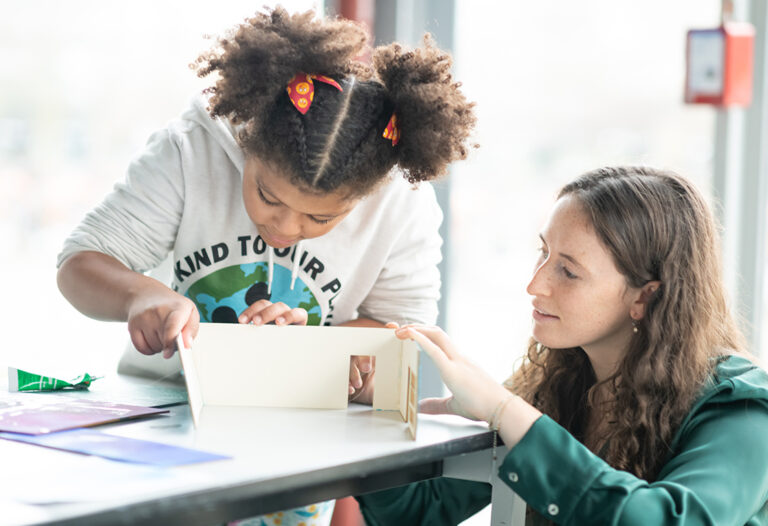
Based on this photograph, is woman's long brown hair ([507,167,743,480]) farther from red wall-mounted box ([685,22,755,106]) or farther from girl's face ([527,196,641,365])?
red wall-mounted box ([685,22,755,106])

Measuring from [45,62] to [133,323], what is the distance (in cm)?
116

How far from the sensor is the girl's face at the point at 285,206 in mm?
1165

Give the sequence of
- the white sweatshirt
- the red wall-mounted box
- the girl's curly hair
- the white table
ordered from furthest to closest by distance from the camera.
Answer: the red wall-mounted box < the white sweatshirt < the girl's curly hair < the white table

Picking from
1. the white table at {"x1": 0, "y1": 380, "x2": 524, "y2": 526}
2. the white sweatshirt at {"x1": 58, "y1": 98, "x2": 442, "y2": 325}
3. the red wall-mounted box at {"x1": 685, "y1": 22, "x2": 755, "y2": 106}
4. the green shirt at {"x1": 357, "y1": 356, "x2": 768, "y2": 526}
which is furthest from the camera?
the red wall-mounted box at {"x1": 685, "y1": 22, "x2": 755, "y2": 106}

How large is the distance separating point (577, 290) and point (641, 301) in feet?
0.34

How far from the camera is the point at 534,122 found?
2.61 m

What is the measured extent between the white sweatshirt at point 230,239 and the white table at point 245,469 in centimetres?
32

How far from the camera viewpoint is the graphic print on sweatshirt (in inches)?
54.3

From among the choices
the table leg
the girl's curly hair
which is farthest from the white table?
the girl's curly hair

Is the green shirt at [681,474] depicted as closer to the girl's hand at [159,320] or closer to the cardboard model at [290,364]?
the cardboard model at [290,364]

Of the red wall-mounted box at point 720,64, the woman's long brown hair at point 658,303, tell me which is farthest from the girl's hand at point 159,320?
the red wall-mounted box at point 720,64

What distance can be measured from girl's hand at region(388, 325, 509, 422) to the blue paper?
1.04 ft

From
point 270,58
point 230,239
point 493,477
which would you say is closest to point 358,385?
point 493,477

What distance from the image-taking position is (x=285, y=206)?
3.88ft
